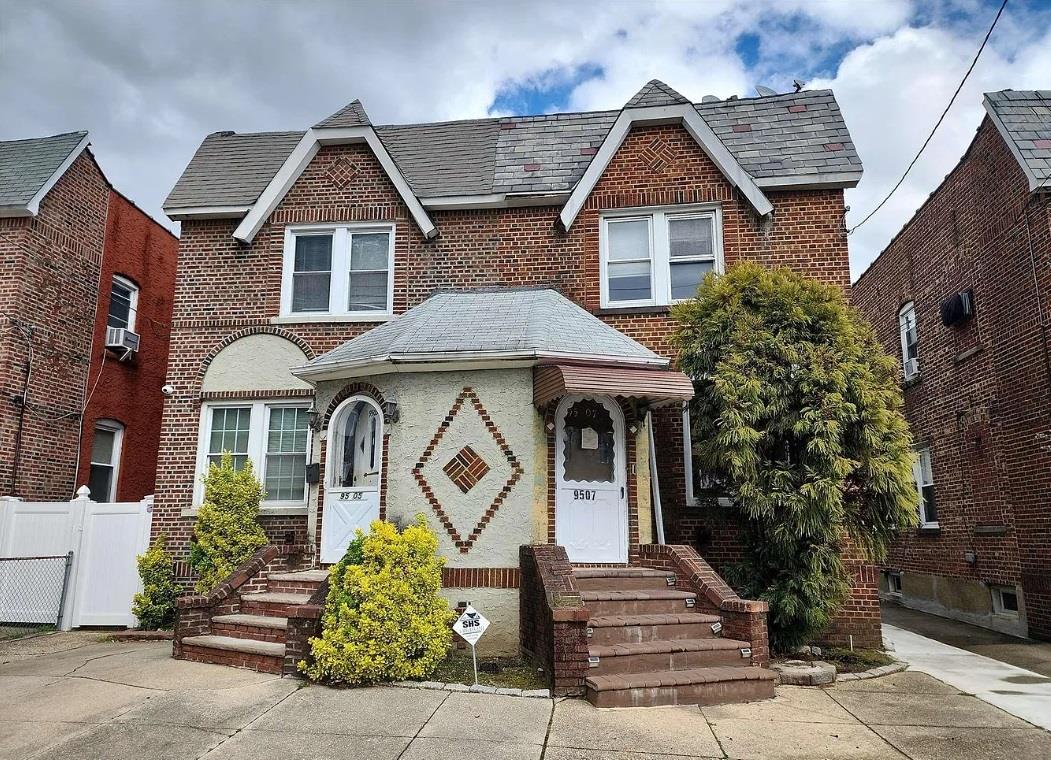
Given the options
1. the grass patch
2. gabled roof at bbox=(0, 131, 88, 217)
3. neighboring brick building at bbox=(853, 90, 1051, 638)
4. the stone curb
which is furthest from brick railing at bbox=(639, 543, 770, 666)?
gabled roof at bbox=(0, 131, 88, 217)

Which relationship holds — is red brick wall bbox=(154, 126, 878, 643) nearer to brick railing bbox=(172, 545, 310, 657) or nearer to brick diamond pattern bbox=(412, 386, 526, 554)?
brick railing bbox=(172, 545, 310, 657)

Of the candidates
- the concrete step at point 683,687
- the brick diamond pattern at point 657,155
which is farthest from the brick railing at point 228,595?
the brick diamond pattern at point 657,155

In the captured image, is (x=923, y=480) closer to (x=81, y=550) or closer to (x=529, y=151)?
(x=529, y=151)

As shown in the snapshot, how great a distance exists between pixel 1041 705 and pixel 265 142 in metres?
14.5

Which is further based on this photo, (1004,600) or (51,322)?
(51,322)

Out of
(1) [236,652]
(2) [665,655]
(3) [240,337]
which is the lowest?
(1) [236,652]

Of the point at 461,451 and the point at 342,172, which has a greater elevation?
the point at 342,172

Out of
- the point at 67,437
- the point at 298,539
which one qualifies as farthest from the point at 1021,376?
the point at 67,437

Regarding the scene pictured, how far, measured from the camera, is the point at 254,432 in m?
12.0

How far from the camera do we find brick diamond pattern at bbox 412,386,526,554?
9.30 metres

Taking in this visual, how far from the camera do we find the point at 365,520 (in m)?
9.86

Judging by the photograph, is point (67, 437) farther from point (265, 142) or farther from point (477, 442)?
point (477, 442)

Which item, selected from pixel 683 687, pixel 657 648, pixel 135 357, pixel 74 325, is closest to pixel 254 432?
pixel 74 325

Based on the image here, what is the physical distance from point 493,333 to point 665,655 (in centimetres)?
460
